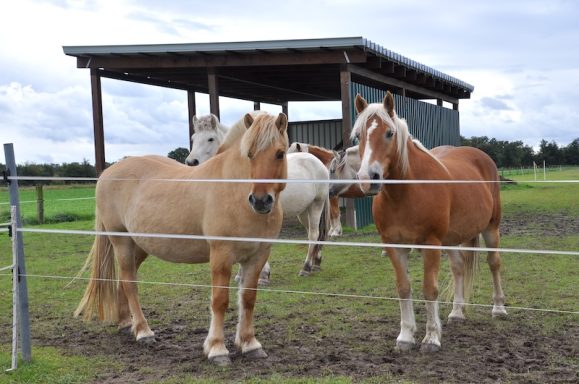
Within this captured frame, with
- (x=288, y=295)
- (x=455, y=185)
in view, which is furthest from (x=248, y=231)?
(x=288, y=295)

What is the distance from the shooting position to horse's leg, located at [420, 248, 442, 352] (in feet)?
13.8

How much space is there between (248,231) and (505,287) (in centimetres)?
365

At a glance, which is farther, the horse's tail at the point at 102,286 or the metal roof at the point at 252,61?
the metal roof at the point at 252,61

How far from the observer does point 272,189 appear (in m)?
3.78

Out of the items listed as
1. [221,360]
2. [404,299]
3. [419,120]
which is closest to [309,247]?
[404,299]

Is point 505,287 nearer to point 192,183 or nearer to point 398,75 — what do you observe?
point 192,183

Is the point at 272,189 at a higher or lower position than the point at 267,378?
higher

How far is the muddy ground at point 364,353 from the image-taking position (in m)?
3.75

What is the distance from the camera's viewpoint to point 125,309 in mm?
5078

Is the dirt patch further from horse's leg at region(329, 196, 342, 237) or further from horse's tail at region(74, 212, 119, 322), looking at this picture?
horse's leg at region(329, 196, 342, 237)

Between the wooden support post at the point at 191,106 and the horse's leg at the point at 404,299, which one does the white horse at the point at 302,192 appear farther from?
the wooden support post at the point at 191,106

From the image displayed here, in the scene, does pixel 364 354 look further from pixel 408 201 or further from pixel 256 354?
pixel 408 201

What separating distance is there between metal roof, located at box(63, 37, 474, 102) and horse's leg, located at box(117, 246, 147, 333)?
6.77 metres

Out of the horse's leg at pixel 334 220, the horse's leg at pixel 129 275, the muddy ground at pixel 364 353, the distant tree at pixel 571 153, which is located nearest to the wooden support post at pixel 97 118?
the horse's leg at pixel 334 220
